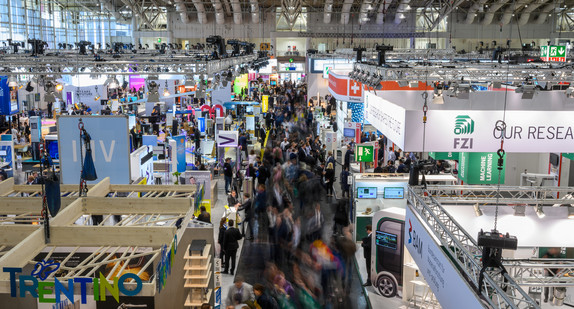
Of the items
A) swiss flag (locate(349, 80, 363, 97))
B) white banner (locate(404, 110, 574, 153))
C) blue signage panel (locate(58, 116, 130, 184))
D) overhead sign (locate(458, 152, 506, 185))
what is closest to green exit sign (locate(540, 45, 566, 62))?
swiss flag (locate(349, 80, 363, 97))

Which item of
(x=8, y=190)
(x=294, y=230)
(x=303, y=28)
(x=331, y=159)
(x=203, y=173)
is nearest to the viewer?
(x=8, y=190)

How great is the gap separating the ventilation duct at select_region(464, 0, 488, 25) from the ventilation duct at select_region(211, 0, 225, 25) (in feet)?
52.1

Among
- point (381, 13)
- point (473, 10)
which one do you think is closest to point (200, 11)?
point (381, 13)

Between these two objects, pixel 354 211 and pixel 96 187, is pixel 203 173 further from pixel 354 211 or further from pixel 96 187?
pixel 96 187

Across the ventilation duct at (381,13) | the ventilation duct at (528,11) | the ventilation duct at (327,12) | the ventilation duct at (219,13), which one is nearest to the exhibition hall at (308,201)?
the ventilation duct at (219,13)

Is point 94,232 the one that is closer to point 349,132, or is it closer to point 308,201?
point 308,201

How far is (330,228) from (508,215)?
4.32m

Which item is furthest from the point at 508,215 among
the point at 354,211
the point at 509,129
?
the point at 354,211

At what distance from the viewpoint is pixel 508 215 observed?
725cm

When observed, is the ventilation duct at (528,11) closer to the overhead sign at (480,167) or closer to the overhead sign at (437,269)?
the overhead sign at (480,167)

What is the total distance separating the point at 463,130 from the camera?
330 inches

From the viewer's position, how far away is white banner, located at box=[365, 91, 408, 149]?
27.8ft

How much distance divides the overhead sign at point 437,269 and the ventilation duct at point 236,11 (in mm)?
31075

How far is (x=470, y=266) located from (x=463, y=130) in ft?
13.1
